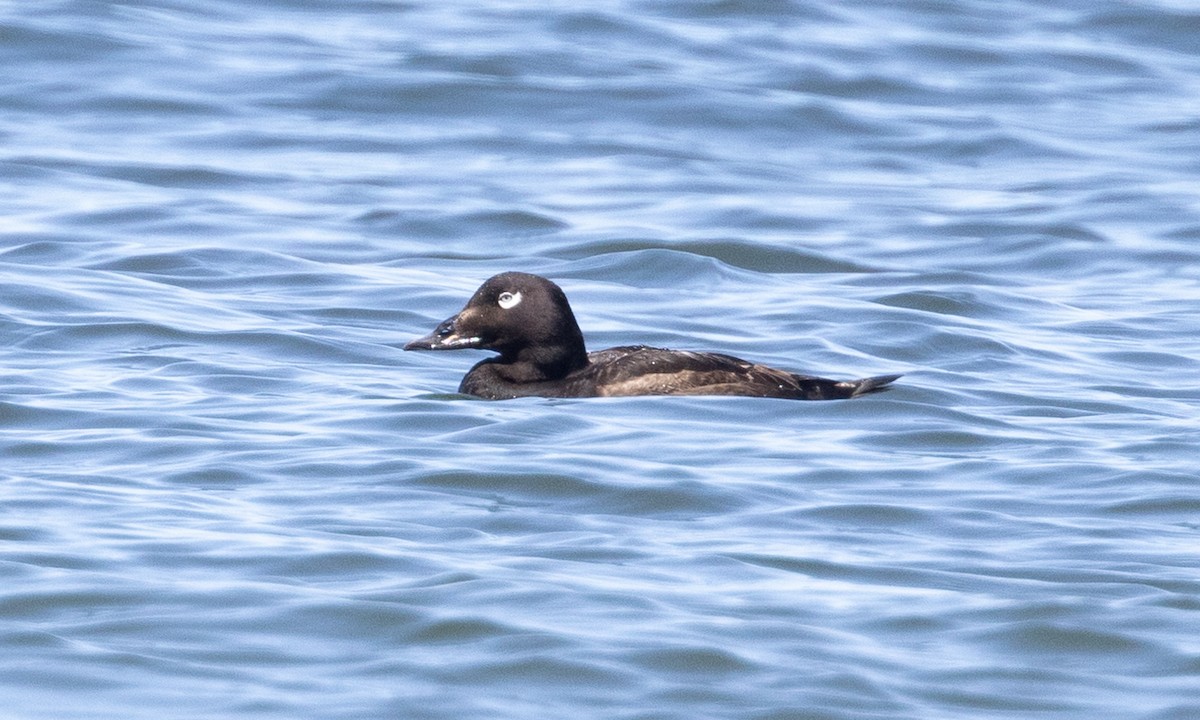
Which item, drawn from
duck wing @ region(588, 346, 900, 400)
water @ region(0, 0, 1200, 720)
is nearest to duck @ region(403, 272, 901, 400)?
duck wing @ region(588, 346, 900, 400)

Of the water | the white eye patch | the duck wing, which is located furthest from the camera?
the white eye patch

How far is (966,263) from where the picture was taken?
13781 mm

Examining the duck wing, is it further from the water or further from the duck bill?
the duck bill

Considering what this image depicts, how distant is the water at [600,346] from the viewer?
5.99m

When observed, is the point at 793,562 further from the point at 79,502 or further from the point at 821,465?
the point at 79,502

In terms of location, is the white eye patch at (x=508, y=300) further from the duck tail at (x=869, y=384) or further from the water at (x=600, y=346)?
the duck tail at (x=869, y=384)

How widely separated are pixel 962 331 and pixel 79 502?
5.56m

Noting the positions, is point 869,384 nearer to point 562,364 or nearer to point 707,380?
point 707,380

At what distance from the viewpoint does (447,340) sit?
400 inches

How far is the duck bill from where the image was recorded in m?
10.1

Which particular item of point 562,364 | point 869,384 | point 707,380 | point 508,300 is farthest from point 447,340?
point 869,384

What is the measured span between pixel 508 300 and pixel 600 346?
1.51 metres

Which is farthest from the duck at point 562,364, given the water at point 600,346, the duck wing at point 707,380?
the water at point 600,346

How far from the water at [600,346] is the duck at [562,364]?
0.17m
